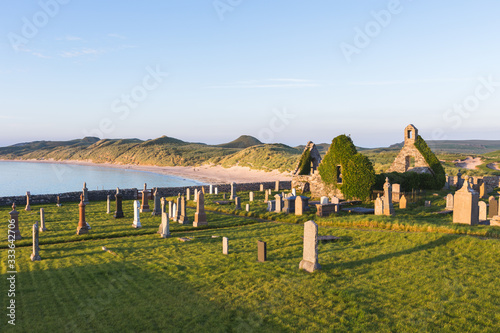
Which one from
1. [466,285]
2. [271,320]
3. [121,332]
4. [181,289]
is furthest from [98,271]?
[466,285]

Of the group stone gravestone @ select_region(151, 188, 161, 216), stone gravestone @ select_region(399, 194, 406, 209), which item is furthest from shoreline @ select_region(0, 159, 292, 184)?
stone gravestone @ select_region(151, 188, 161, 216)

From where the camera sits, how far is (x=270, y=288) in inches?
355

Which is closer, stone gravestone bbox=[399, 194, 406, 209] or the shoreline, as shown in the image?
stone gravestone bbox=[399, 194, 406, 209]

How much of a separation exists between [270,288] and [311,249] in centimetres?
196

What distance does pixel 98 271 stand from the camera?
Result: 11086 millimetres

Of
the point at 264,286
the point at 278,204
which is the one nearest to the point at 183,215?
the point at 278,204

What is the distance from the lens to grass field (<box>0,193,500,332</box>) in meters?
7.19

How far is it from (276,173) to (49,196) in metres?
43.1

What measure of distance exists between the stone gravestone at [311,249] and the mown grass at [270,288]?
11.2 inches

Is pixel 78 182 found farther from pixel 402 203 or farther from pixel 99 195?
pixel 402 203

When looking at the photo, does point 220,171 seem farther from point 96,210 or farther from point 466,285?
point 466,285

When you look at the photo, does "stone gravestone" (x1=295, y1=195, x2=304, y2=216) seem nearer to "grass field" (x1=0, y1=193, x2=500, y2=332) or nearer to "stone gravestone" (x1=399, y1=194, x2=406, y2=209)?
"grass field" (x1=0, y1=193, x2=500, y2=332)

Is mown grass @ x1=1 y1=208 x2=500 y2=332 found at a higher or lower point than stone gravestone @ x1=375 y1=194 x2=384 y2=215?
lower

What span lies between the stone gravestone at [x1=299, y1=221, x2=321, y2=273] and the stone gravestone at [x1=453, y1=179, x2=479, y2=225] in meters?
8.88
